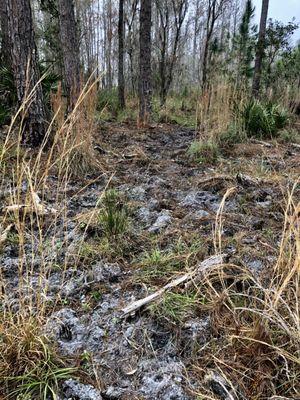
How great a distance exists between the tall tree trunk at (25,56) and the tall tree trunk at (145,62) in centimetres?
259

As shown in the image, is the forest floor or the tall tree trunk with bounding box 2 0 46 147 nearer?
the forest floor

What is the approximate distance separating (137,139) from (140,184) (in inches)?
83.3

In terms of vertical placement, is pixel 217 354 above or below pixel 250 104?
below

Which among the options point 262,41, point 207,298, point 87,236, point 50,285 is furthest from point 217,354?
point 262,41

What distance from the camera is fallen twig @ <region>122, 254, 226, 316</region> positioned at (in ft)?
5.02

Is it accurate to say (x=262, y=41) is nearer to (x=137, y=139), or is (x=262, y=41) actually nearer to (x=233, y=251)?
(x=137, y=139)

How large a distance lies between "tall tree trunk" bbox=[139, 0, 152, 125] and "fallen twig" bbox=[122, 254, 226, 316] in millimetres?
4923

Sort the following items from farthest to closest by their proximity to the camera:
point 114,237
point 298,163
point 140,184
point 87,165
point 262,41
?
point 262,41 → point 298,163 → point 87,165 → point 140,184 → point 114,237

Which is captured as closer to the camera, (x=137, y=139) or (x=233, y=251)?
(x=233, y=251)

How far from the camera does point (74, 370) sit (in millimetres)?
1236

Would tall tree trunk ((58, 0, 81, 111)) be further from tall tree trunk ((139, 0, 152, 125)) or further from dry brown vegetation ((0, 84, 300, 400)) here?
dry brown vegetation ((0, 84, 300, 400))

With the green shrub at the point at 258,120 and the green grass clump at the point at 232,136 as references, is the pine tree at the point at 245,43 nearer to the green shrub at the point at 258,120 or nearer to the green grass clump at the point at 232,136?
the green shrub at the point at 258,120

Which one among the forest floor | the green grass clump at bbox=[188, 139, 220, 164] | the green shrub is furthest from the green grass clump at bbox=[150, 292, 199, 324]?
the green shrub

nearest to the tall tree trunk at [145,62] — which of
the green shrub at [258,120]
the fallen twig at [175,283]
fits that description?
the green shrub at [258,120]
